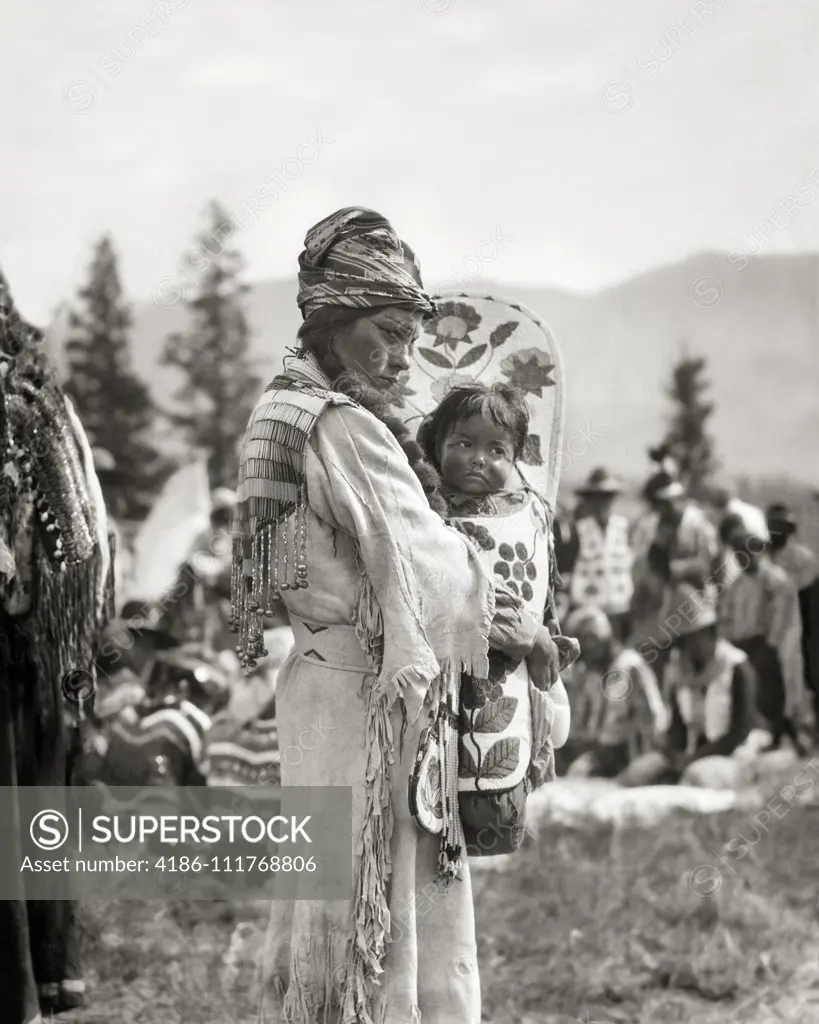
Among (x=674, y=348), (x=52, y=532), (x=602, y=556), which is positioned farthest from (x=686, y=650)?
(x=52, y=532)

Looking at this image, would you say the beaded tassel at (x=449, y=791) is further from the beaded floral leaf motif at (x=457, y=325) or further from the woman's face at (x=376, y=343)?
the beaded floral leaf motif at (x=457, y=325)

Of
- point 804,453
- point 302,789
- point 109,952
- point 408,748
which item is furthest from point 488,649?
point 804,453

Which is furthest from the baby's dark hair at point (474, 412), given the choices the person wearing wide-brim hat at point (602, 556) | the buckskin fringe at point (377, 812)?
the person wearing wide-brim hat at point (602, 556)

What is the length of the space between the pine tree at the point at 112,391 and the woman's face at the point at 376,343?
5.88 metres

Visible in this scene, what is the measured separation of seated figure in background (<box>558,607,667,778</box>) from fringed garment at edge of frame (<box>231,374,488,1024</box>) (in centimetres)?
605

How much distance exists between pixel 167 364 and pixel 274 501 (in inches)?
263

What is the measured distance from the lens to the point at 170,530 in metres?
9.01

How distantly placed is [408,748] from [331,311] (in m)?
1.02

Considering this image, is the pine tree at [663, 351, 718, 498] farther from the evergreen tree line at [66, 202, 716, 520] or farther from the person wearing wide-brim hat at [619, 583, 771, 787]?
the evergreen tree line at [66, 202, 716, 520]

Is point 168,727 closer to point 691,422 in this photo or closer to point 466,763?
point 466,763

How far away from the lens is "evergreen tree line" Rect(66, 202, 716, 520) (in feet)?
30.5

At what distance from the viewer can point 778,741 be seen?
9219 millimetres

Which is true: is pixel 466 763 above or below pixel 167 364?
below

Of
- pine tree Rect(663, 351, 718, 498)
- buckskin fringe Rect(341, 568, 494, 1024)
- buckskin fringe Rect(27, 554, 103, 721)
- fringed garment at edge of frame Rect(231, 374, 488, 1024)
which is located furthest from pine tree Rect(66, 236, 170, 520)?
buckskin fringe Rect(341, 568, 494, 1024)
